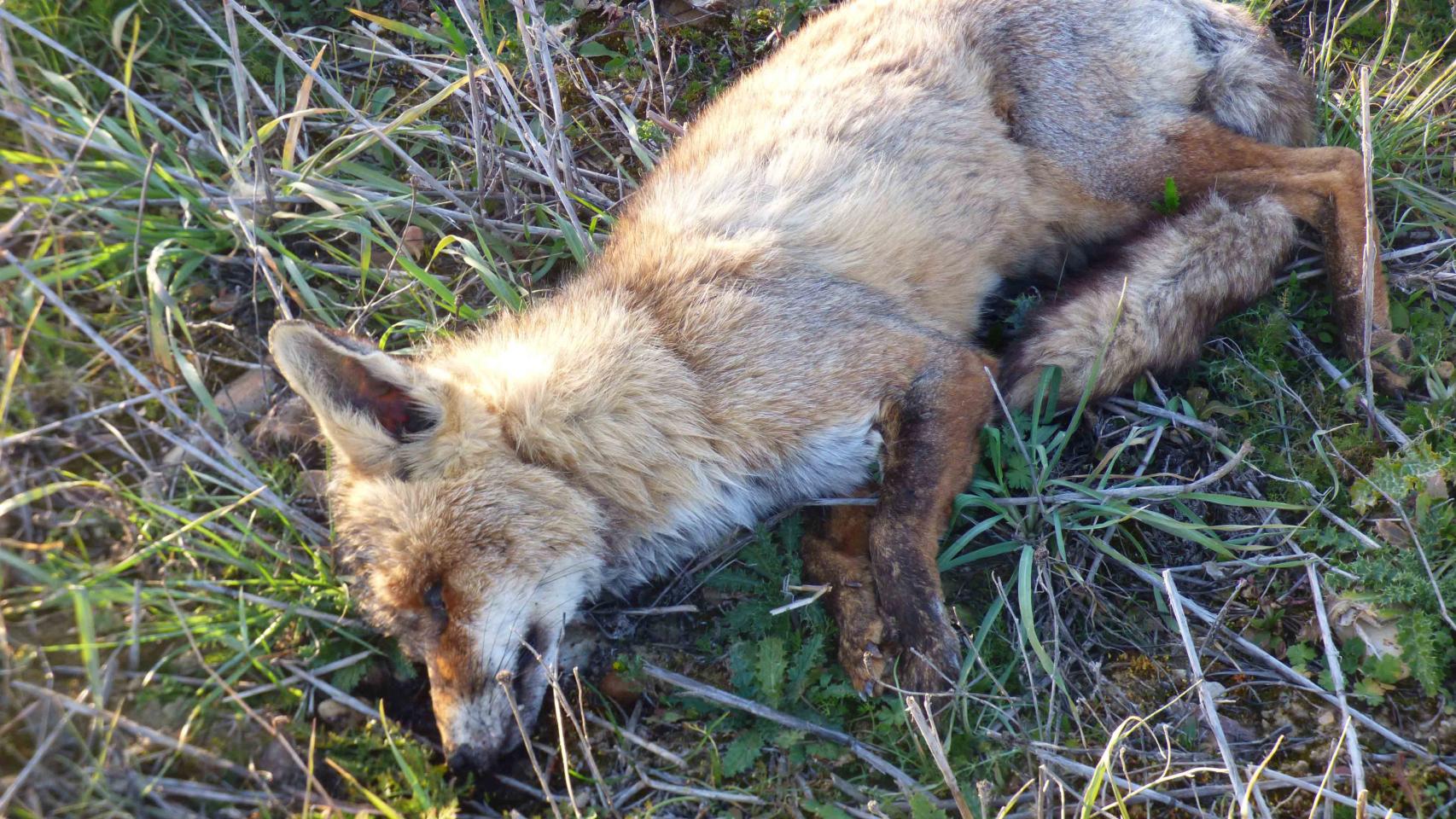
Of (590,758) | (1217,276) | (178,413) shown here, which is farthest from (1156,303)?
(178,413)

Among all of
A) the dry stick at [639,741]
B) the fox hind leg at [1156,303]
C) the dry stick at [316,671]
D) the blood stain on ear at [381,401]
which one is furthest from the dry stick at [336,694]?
the fox hind leg at [1156,303]

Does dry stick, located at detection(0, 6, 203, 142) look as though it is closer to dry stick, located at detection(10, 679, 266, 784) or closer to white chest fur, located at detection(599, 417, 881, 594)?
dry stick, located at detection(10, 679, 266, 784)

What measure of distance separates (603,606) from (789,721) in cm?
95

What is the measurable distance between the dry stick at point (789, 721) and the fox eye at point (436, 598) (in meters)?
0.79

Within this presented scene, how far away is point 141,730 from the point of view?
2.92 metres

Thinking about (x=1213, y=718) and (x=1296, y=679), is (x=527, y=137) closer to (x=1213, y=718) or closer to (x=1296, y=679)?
(x=1213, y=718)

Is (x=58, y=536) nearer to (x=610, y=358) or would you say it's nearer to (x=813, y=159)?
(x=610, y=358)

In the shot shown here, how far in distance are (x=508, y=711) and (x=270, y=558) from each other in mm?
1289

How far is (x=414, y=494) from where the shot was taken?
317cm

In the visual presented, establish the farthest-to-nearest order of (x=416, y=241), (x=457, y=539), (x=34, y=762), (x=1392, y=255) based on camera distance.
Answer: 1. (x=416, y=241)
2. (x=1392, y=255)
3. (x=457, y=539)
4. (x=34, y=762)

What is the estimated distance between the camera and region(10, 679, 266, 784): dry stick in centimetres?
283

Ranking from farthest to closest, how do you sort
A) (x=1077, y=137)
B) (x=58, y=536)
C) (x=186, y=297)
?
1. (x=186, y=297)
2. (x=1077, y=137)
3. (x=58, y=536)

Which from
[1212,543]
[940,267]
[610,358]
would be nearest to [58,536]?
[610,358]

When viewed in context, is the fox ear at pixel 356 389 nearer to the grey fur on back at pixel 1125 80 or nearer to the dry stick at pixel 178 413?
the dry stick at pixel 178 413
